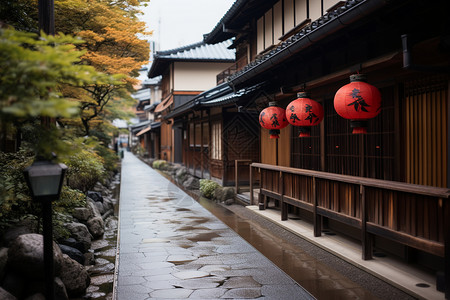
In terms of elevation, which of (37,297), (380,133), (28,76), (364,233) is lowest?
(37,297)

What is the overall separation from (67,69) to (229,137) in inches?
628

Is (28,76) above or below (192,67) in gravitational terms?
below

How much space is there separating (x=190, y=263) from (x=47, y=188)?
13.8ft

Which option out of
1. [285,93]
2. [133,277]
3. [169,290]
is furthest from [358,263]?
[285,93]

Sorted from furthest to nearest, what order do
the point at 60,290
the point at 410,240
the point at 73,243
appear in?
the point at 73,243, the point at 410,240, the point at 60,290

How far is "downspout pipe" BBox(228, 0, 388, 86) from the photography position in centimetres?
604

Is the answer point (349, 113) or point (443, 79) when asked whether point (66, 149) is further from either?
point (443, 79)

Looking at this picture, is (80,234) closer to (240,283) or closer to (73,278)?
(73,278)

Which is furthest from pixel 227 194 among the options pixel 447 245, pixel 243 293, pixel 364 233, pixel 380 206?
pixel 447 245

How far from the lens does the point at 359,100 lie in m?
6.86

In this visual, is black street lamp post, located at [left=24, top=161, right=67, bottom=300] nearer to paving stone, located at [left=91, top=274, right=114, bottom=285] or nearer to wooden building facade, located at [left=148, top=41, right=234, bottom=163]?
paving stone, located at [left=91, top=274, right=114, bottom=285]

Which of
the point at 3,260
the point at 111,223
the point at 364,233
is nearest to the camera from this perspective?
the point at 3,260

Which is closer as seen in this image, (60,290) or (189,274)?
(60,290)

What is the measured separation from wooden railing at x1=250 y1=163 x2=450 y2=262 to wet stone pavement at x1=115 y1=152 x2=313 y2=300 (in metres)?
1.90
